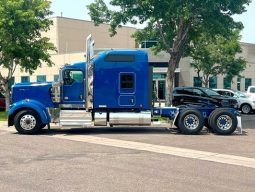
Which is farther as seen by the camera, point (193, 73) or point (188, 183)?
point (193, 73)

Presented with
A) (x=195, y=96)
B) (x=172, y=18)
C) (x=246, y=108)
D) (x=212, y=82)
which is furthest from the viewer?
(x=212, y=82)

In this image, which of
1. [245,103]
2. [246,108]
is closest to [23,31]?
[245,103]

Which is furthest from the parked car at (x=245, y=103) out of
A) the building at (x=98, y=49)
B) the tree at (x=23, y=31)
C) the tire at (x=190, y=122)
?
the tire at (x=190, y=122)

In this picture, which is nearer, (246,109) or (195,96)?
(195,96)

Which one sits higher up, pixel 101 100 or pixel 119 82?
pixel 119 82

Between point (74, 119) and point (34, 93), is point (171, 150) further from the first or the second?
point (34, 93)

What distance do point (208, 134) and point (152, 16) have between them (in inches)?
310

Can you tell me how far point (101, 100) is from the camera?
51.2 feet

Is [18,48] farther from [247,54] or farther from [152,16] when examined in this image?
[247,54]

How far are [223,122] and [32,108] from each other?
22.8 feet

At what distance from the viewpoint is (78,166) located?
370 inches

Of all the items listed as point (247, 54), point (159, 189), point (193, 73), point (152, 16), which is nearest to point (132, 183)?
point (159, 189)

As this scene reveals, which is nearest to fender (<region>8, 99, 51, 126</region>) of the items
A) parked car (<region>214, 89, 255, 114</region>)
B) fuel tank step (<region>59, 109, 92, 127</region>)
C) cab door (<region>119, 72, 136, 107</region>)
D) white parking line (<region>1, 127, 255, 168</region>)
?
fuel tank step (<region>59, 109, 92, 127</region>)

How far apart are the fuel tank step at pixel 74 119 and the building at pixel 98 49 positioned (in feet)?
69.1
